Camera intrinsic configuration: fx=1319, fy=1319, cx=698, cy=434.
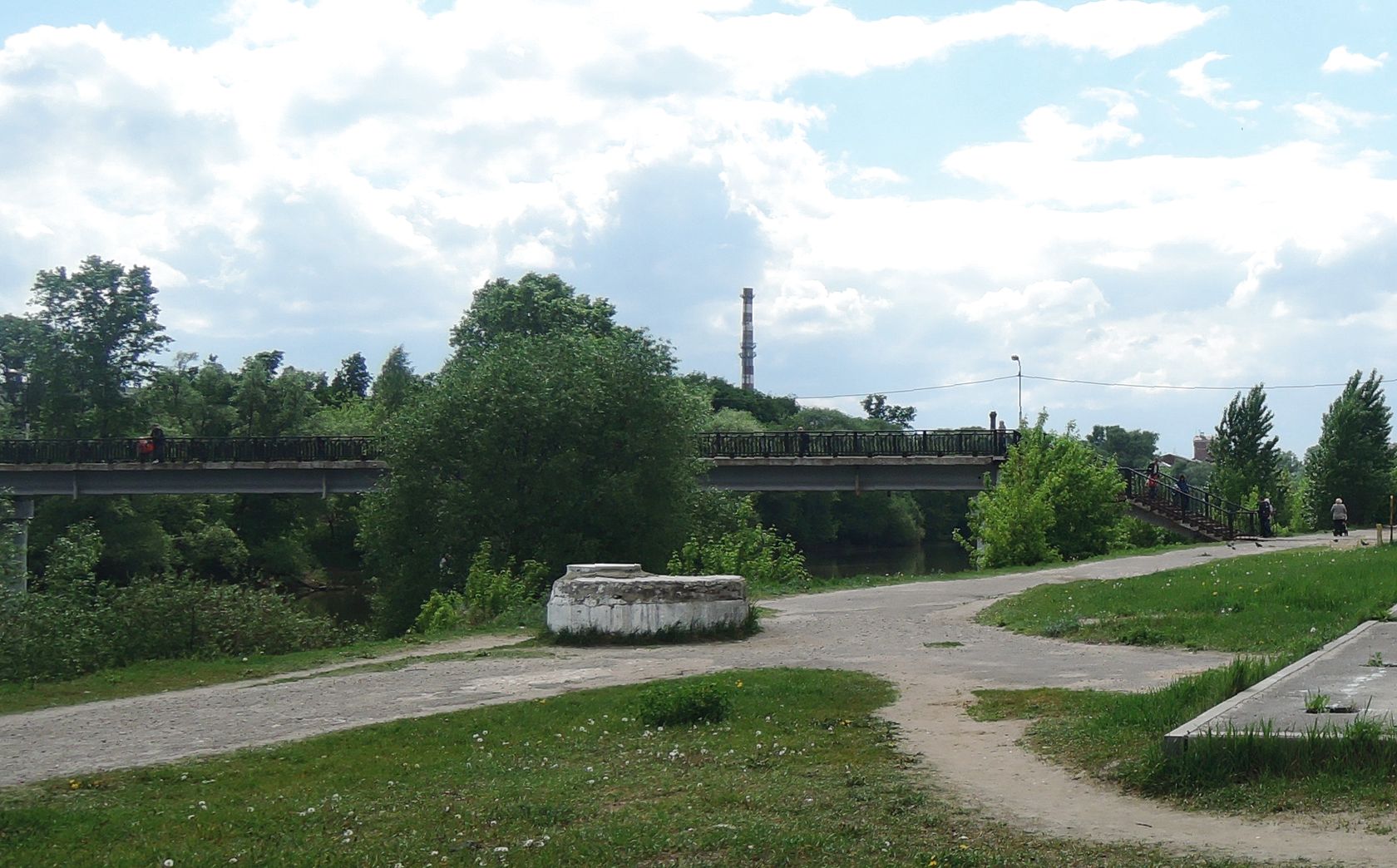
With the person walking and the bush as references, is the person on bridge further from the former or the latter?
the person walking

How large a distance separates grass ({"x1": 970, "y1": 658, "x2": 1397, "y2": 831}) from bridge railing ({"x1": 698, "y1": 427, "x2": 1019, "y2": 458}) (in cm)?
4243

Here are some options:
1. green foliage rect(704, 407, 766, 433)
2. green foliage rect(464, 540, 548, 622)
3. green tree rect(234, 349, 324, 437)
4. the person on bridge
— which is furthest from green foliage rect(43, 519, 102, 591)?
green foliage rect(704, 407, 766, 433)

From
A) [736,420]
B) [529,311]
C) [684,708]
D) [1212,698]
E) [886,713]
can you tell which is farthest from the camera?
[736,420]

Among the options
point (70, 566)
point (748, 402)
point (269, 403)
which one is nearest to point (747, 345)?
point (748, 402)

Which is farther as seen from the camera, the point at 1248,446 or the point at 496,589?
the point at 1248,446

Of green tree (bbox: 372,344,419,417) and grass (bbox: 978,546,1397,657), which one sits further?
green tree (bbox: 372,344,419,417)

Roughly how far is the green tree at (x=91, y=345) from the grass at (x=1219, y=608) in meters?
55.8

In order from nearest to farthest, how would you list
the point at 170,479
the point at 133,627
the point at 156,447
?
the point at 133,627
the point at 170,479
the point at 156,447

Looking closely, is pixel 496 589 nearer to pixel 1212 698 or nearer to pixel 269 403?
pixel 1212 698

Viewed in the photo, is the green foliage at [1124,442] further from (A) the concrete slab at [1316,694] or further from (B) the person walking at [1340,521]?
(A) the concrete slab at [1316,694]

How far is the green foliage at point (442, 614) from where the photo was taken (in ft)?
79.4

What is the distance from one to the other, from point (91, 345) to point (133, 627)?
5103cm

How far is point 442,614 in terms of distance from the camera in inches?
987

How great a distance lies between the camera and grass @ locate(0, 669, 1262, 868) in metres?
7.11
